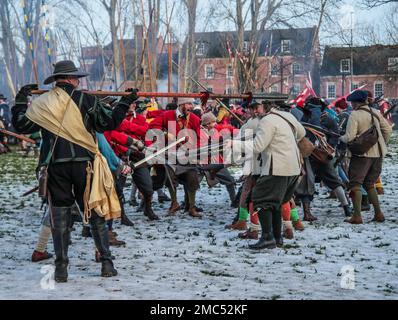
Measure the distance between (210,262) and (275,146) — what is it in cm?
143

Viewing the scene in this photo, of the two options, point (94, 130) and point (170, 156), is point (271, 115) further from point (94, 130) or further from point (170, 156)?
point (170, 156)

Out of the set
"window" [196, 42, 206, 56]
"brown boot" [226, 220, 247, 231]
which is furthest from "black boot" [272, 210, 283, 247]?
"window" [196, 42, 206, 56]

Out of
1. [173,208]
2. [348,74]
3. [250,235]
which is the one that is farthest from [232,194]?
[348,74]

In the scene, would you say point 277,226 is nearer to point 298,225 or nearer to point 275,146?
point 275,146

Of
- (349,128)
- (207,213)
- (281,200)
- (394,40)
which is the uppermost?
(394,40)

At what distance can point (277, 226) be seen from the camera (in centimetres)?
777

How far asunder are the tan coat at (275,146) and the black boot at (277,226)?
47cm

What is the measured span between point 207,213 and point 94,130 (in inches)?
176

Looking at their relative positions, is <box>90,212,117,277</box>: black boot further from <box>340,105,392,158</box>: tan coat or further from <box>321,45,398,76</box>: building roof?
<box>321,45,398,76</box>: building roof

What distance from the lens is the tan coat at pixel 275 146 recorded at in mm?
7395

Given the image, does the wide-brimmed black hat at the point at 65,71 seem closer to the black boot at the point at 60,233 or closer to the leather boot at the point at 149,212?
the black boot at the point at 60,233
